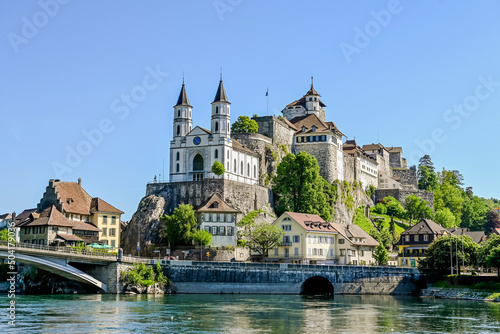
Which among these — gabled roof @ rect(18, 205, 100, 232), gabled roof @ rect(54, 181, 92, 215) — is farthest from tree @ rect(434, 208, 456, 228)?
gabled roof @ rect(18, 205, 100, 232)

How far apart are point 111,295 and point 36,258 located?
9.64m

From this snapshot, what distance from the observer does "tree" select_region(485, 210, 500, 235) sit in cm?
16438

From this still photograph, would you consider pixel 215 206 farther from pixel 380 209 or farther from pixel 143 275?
pixel 380 209

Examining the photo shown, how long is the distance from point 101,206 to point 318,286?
108 ft

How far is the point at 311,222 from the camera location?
10425cm

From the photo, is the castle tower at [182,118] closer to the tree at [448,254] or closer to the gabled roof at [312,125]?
the gabled roof at [312,125]

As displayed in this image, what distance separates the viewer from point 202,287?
83938 mm

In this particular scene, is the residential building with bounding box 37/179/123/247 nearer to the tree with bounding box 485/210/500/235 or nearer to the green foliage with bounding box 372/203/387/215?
the green foliage with bounding box 372/203/387/215

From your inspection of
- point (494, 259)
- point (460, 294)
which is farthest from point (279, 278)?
A: point (494, 259)

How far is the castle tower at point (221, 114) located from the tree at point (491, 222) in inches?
3138

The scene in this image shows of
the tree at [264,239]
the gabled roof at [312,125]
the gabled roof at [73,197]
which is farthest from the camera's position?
the gabled roof at [312,125]

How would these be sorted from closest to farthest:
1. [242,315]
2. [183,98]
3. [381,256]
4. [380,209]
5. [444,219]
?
[242,315]
[381,256]
[183,98]
[444,219]
[380,209]

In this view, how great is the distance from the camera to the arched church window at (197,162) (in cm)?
11325

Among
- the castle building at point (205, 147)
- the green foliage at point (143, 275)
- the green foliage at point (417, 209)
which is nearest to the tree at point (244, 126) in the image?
the castle building at point (205, 147)
